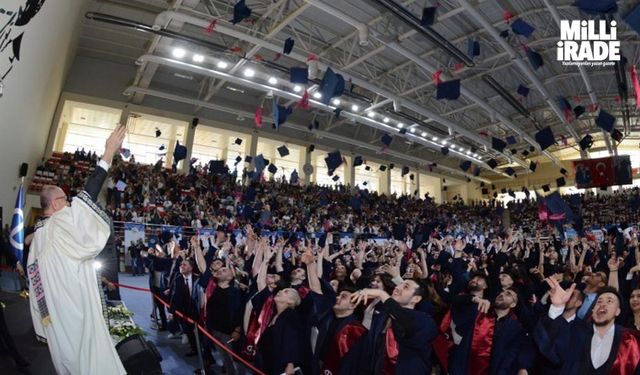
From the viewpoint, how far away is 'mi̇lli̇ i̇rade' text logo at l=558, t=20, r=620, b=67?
11.0m

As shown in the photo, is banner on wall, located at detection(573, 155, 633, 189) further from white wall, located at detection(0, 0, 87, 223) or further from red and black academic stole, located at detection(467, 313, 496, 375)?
white wall, located at detection(0, 0, 87, 223)

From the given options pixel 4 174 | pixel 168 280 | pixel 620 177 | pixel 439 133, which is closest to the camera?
pixel 168 280

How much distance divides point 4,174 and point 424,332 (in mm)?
9636

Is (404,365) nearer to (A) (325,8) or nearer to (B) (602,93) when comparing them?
(A) (325,8)

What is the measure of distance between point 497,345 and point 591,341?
0.63 metres

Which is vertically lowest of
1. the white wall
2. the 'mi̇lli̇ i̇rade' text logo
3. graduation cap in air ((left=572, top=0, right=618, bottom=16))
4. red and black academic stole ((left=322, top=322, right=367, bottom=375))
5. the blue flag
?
red and black academic stole ((left=322, top=322, right=367, bottom=375))

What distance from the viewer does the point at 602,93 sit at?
62.0 ft

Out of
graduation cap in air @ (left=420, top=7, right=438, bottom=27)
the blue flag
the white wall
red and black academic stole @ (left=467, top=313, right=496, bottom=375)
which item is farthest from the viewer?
Result: graduation cap in air @ (left=420, top=7, right=438, bottom=27)

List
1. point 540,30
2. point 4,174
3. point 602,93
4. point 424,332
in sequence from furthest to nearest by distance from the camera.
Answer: point 602,93, point 540,30, point 4,174, point 424,332

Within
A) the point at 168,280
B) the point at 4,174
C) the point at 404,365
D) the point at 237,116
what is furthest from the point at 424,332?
the point at 237,116

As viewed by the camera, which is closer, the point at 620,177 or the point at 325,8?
the point at 325,8

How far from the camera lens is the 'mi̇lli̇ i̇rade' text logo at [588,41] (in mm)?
11023

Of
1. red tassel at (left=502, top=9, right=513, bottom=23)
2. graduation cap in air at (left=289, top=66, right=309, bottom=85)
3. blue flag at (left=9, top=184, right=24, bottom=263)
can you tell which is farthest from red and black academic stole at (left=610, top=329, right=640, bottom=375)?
red tassel at (left=502, top=9, right=513, bottom=23)

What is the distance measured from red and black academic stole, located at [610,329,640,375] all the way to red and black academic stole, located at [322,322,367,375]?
1.63 metres
